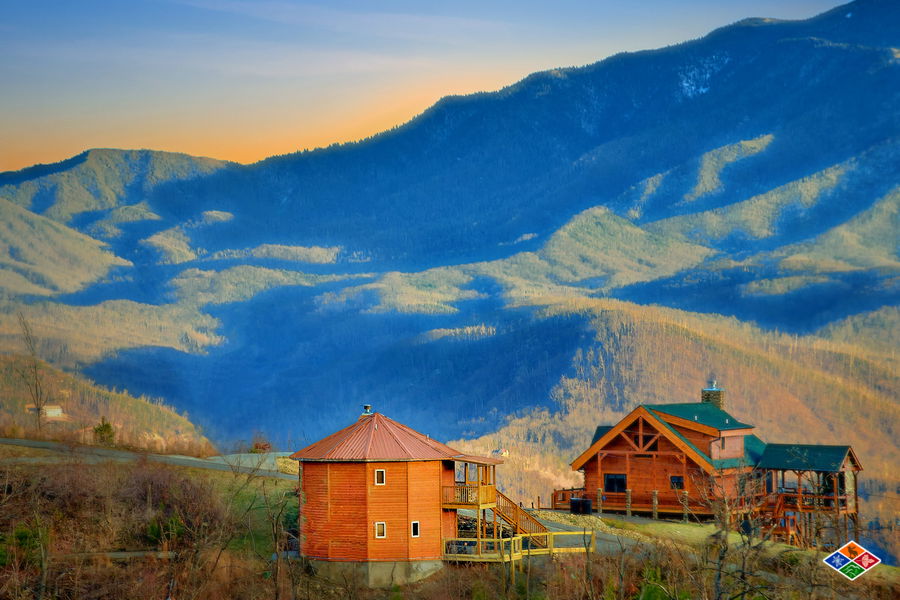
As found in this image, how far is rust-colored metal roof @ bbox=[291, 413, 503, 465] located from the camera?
210 feet

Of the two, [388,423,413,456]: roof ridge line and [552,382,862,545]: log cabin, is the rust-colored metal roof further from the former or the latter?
[552,382,862,545]: log cabin

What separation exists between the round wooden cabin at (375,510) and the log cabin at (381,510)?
0.14 ft

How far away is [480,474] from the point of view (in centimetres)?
6569

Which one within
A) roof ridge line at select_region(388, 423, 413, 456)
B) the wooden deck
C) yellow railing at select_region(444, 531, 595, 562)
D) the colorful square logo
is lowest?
yellow railing at select_region(444, 531, 595, 562)

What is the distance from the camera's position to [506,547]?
2586 inches

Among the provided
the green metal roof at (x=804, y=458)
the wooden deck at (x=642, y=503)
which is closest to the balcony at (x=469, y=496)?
the wooden deck at (x=642, y=503)

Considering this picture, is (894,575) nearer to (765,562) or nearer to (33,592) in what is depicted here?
(765,562)

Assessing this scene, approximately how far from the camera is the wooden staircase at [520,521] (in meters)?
66.8

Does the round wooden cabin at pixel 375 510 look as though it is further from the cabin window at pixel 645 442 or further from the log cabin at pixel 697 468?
the log cabin at pixel 697 468

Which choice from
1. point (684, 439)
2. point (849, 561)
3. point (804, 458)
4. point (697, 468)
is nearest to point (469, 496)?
point (684, 439)

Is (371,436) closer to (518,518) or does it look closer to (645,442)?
(518,518)

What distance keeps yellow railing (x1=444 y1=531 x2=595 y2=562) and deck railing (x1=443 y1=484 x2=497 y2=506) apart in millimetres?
1738

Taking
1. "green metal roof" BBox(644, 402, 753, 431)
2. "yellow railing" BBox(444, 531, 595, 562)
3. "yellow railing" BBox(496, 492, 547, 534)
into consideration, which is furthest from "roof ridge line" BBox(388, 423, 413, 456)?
"green metal roof" BBox(644, 402, 753, 431)

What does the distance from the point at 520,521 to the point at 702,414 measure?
20.9 meters
